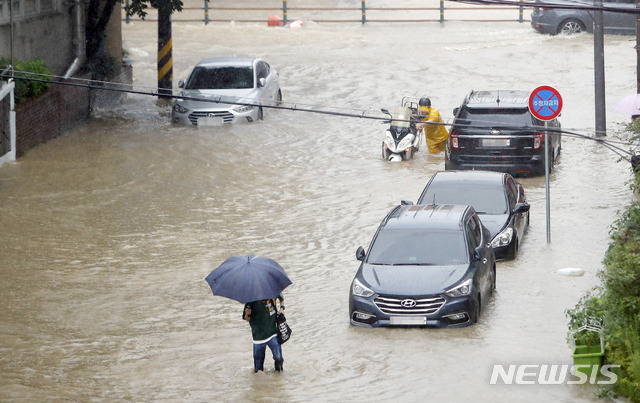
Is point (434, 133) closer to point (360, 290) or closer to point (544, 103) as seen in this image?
point (544, 103)

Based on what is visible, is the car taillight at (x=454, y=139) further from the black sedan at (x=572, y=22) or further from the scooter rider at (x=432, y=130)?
the black sedan at (x=572, y=22)

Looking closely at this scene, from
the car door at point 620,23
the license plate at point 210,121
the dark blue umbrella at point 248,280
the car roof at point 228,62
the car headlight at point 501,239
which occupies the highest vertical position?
the car door at point 620,23

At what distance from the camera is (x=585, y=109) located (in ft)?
94.5

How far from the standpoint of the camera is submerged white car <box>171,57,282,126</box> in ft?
88.2

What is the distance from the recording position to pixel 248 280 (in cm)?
1125

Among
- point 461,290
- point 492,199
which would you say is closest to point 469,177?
point 492,199

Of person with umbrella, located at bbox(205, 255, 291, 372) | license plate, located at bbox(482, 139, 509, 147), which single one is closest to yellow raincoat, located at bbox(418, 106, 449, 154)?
license plate, located at bbox(482, 139, 509, 147)

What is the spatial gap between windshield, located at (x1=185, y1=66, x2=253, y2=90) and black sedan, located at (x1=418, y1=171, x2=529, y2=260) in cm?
1129

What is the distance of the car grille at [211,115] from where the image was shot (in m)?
26.8

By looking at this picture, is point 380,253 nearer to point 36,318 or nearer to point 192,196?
point 36,318

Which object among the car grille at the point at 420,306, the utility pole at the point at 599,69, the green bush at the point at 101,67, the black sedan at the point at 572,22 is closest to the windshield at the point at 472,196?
the car grille at the point at 420,306

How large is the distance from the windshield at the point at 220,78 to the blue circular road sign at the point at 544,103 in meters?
11.6

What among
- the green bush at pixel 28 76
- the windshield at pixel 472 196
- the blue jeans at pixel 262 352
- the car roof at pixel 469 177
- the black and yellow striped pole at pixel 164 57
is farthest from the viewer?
the black and yellow striped pole at pixel 164 57

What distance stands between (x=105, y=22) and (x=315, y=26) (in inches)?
649
